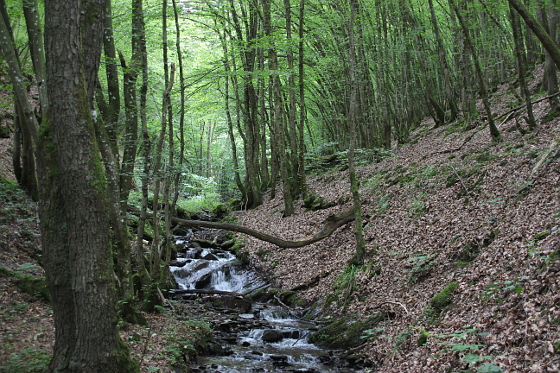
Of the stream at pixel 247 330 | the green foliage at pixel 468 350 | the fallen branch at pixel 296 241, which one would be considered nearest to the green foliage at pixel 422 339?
the green foliage at pixel 468 350

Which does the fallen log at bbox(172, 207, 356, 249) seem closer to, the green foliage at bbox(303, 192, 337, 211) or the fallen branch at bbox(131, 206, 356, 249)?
the fallen branch at bbox(131, 206, 356, 249)

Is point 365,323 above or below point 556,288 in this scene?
below

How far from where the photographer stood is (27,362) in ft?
15.4

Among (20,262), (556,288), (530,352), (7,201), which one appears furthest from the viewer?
(7,201)

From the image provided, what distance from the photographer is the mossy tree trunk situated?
418 cm

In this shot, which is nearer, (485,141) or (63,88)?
(63,88)

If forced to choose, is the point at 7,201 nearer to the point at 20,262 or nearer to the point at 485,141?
the point at 20,262

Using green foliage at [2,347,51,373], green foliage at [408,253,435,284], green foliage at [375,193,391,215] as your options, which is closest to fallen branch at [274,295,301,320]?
green foliage at [408,253,435,284]

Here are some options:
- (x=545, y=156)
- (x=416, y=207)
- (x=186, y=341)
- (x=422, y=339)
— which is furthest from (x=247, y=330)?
(x=545, y=156)

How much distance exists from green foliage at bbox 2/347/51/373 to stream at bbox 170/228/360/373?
8.19 feet

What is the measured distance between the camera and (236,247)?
16094mm

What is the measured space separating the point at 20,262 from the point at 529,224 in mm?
9979

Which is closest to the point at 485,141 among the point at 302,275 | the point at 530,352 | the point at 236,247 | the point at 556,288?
the point at 302,275

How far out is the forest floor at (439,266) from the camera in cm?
471
